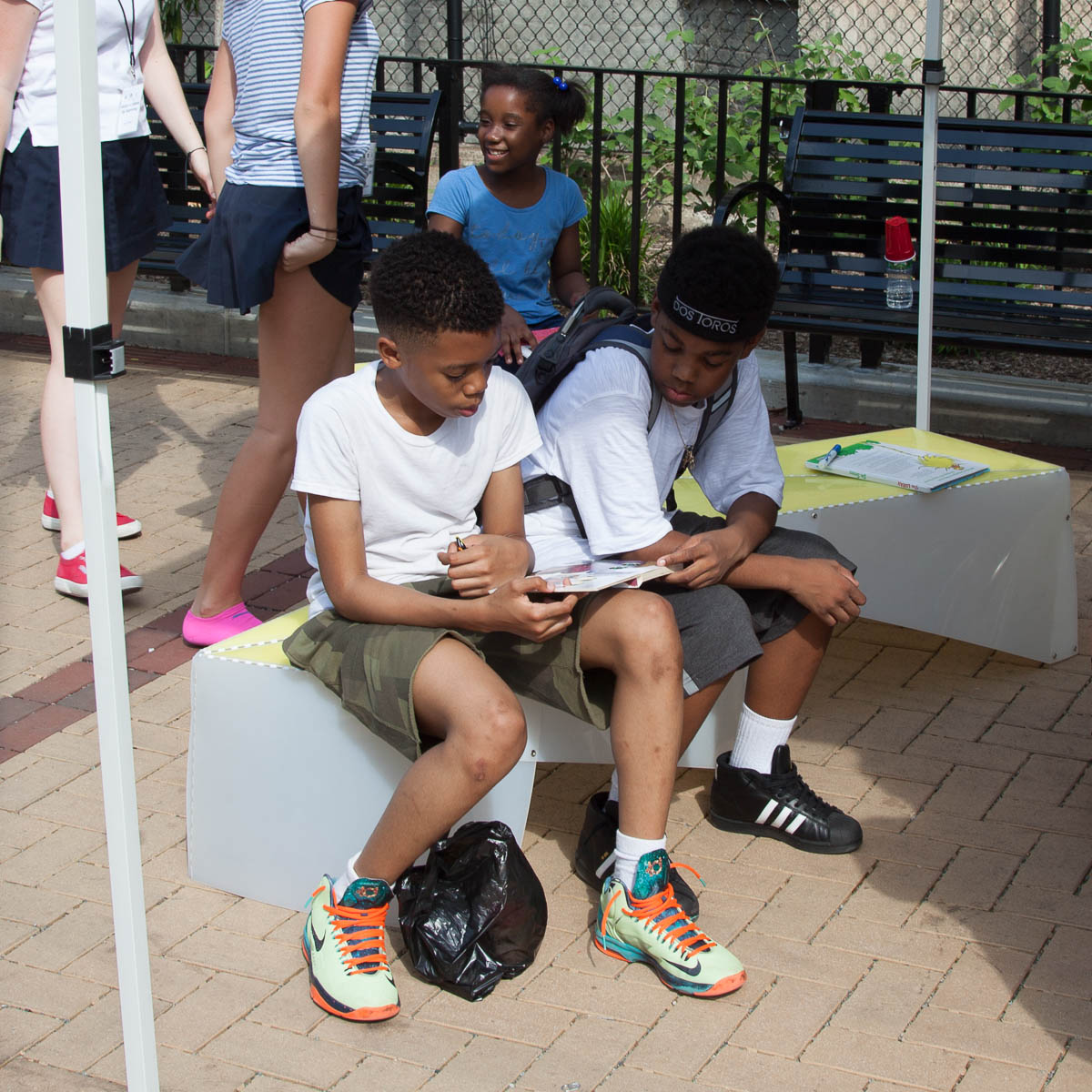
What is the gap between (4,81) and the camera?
13.1ft

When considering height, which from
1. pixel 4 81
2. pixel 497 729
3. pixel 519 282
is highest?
pixel 4 81

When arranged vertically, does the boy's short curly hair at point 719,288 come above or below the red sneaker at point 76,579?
above

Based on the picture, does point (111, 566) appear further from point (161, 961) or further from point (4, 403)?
point (4, 403)

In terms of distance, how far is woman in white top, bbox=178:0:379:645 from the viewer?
3.62m

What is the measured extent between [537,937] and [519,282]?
7.53ft

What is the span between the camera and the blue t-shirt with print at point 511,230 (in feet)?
14.4

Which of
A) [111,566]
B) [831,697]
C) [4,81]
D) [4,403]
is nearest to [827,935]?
[831,697]

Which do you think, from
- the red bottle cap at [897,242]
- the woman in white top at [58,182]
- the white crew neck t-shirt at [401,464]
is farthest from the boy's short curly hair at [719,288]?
the red bottle cap at [897,242]

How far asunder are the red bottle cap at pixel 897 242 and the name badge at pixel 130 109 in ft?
8.03

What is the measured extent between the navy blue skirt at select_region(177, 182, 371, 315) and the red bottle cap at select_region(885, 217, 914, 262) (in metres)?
1.91

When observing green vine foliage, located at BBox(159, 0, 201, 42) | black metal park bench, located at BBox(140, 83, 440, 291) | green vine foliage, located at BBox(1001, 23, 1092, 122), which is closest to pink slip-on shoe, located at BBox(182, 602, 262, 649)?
black metal park bench, located at BBox(140, 83, 440, 291)

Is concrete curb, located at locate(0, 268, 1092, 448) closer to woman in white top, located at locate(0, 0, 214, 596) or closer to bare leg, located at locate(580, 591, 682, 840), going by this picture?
woman in white top, located at locate(0, 0, 214, 596)

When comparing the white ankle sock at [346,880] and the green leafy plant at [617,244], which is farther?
the green leafy plant at [617,244]

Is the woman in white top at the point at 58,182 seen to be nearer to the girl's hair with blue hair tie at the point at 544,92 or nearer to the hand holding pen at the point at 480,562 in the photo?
the girl's hair with blue hair tie at the point at 544,92
